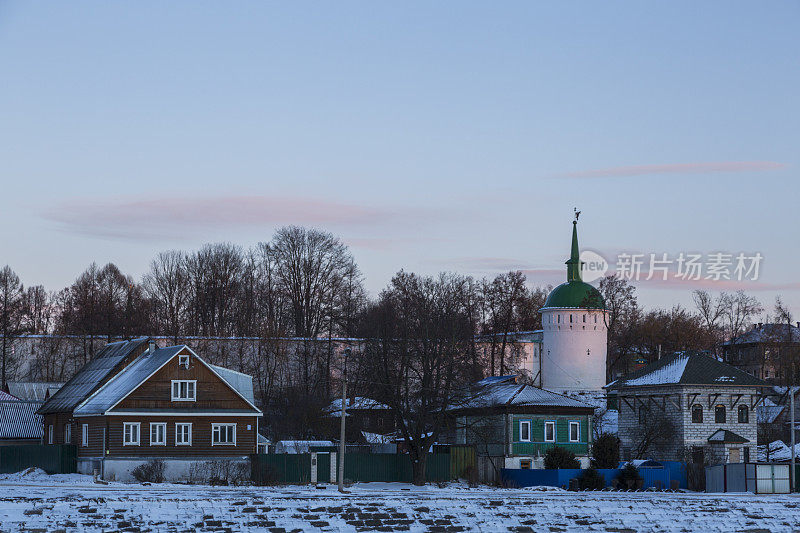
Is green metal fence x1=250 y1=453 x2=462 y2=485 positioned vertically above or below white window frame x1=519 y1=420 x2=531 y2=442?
below

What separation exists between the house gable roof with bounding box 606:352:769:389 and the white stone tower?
16046 millimetres

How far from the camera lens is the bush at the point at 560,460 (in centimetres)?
6184

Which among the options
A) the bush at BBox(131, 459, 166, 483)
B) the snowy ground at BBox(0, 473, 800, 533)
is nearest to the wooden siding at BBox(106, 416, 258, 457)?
the bush at BBox(131, 459, 166, 483)

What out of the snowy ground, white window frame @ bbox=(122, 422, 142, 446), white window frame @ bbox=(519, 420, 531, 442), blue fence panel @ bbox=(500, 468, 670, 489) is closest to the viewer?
the snowy ground

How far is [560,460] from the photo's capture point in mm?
61906

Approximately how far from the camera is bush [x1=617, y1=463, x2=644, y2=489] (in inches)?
2317

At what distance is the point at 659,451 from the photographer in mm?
73125

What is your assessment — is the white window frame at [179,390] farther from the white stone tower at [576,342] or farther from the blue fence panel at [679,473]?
the white stone tower at [576,342]

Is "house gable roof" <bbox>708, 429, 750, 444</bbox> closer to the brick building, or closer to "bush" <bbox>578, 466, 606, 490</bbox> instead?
the brick building

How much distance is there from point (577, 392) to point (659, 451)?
18.8m

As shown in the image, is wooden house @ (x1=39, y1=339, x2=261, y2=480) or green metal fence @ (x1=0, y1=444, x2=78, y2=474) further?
green metal fence @ (x1=0, y1=444, x2=78, y2=474)

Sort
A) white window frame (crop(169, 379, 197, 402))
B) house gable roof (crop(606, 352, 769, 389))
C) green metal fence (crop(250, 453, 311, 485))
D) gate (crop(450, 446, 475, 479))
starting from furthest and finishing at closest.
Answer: house gable roof (crop(606, 352, 769, 389)) → gate (crop(450, 446, 475, 479)) → white window frame (crop(169, 379, 197, 402)) → green metal fence (crop(250, 453, 311, 485))

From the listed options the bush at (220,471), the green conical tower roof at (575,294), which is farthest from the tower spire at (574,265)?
the bush at (220,471)

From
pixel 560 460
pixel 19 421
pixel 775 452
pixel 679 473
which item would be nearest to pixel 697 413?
pixel 775 452
